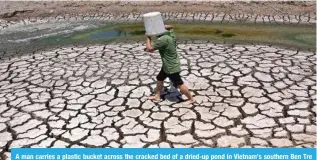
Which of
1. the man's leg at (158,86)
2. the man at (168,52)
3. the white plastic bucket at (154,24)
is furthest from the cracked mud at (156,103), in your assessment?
the white plastic bucket at (154,24)

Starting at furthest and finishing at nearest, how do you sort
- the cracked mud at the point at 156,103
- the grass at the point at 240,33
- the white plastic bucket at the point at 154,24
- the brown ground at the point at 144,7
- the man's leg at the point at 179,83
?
1. the brown ground at the point at 144,7
2. the grass at the point at 240,33
3. the man's leg at the point at 179,83
4. the white plastic bucket at the point at 154,24
5. the cracked mud at the point at 156,103

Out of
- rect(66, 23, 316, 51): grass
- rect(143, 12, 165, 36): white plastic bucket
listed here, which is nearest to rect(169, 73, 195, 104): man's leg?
rect(143, 12, 165, 36): white plastic bucket

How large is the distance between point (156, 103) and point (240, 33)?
481 centimetres

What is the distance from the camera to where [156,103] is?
17.4 ft

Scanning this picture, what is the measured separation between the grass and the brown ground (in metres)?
1.43

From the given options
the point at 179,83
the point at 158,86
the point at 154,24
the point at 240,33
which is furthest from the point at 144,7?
the point at 154,24

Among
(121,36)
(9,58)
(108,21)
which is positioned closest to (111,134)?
(9,58)

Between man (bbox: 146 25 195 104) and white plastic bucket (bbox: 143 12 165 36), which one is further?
man (bbox: 146 25 195 104)

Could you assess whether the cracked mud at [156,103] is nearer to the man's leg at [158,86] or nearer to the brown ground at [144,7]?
the man's leg at [158,86]

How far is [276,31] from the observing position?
941cm

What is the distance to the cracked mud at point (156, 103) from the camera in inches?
175

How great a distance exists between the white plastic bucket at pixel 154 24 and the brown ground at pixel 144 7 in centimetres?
725

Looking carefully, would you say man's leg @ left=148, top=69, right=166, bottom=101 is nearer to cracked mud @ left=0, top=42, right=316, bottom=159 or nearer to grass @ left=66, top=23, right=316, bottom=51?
cracked mud @ left=0, top=42, right=316, bottom=159

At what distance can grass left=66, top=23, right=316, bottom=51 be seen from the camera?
8.48 metres
